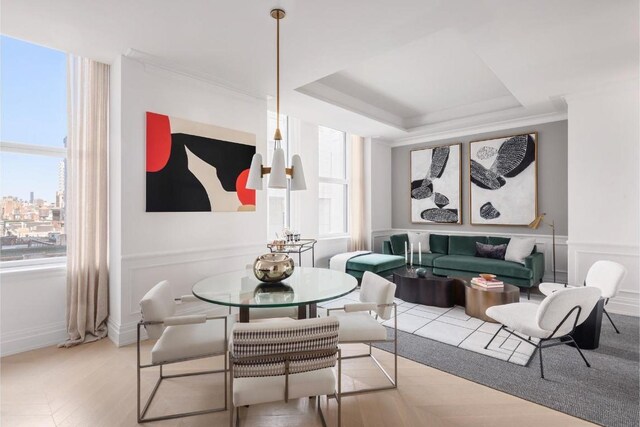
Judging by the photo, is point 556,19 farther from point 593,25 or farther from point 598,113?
point 598,113

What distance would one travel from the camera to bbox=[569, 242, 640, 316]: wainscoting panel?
3.78 metres

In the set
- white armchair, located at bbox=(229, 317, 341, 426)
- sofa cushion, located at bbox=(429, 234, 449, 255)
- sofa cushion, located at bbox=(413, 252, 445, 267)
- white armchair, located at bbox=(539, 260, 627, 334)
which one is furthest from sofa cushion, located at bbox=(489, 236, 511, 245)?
white armchair, located at bbox=(229, 317, 341, 426)

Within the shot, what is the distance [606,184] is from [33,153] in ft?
21.1

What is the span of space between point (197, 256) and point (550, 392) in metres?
3.35

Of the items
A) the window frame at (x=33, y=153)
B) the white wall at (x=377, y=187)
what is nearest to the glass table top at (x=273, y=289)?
the window frame at (x=33, y=153)

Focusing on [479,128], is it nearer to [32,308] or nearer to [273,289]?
[273,289]

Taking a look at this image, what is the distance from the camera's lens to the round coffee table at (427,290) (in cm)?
404

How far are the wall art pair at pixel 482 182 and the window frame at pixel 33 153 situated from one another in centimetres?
575

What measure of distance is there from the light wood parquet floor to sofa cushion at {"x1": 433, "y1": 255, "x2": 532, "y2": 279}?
268cm

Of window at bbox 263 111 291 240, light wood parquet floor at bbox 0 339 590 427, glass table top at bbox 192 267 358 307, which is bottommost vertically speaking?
light wood parquet floor at bbox 0 339 590 427

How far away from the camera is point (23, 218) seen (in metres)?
2.93

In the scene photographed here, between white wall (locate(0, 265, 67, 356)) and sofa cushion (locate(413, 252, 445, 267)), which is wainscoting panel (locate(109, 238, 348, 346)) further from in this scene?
sofa cushion (locate(413, 252, 445, 267))

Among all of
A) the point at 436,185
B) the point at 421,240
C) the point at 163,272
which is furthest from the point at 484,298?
the point at 163,272

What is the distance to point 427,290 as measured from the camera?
13.6 feet
